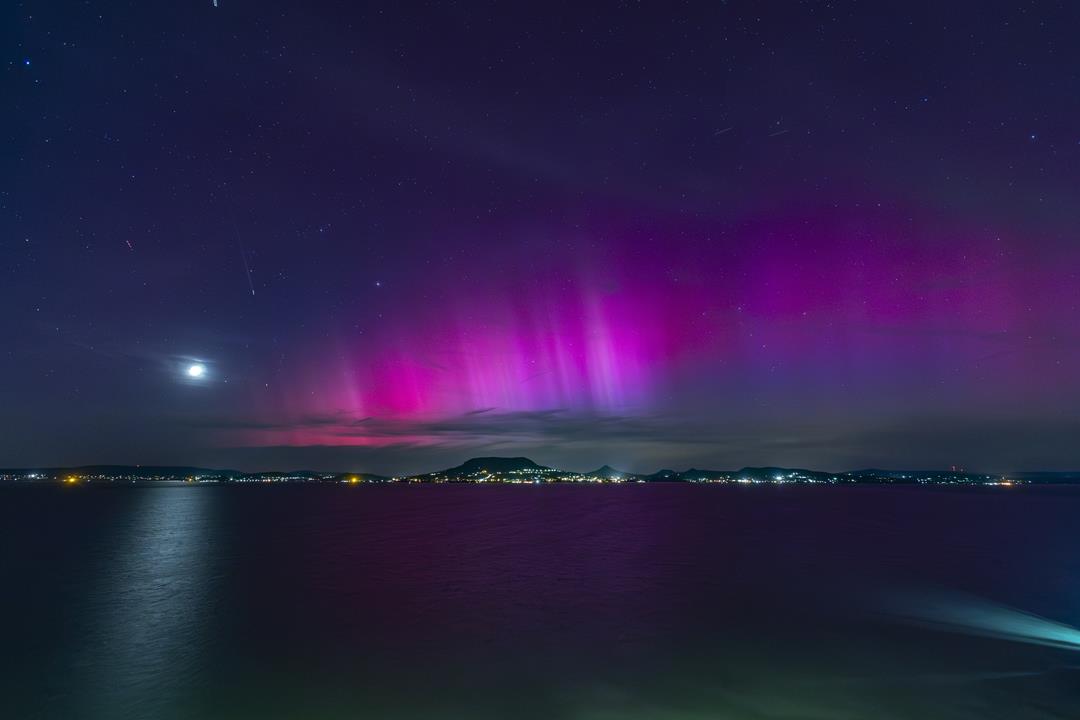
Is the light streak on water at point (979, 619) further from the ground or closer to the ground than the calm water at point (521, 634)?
closer to the ground

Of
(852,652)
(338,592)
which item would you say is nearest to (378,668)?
(338,592)

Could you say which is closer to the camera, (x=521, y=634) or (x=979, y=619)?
(x=521, y=634)

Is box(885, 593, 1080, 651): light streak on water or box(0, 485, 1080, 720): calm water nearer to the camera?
box(0, 485, 1080, 720): calm water

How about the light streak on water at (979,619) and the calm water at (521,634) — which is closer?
the calm water at (521,634)

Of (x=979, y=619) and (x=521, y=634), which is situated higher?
(x=521, y=634)

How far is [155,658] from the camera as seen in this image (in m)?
14.7

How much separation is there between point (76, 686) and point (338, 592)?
10.1m

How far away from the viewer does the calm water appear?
37.7 ft

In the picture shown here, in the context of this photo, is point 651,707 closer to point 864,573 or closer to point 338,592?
point 338,592

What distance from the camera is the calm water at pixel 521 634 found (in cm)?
1148

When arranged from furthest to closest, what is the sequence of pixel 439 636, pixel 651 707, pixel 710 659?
pixel 439 636 < pixel 710 659 < pixel 651 707

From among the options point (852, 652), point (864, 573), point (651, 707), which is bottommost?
point (864, 573)

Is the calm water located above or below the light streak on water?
above

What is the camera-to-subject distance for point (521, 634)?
16484mm
